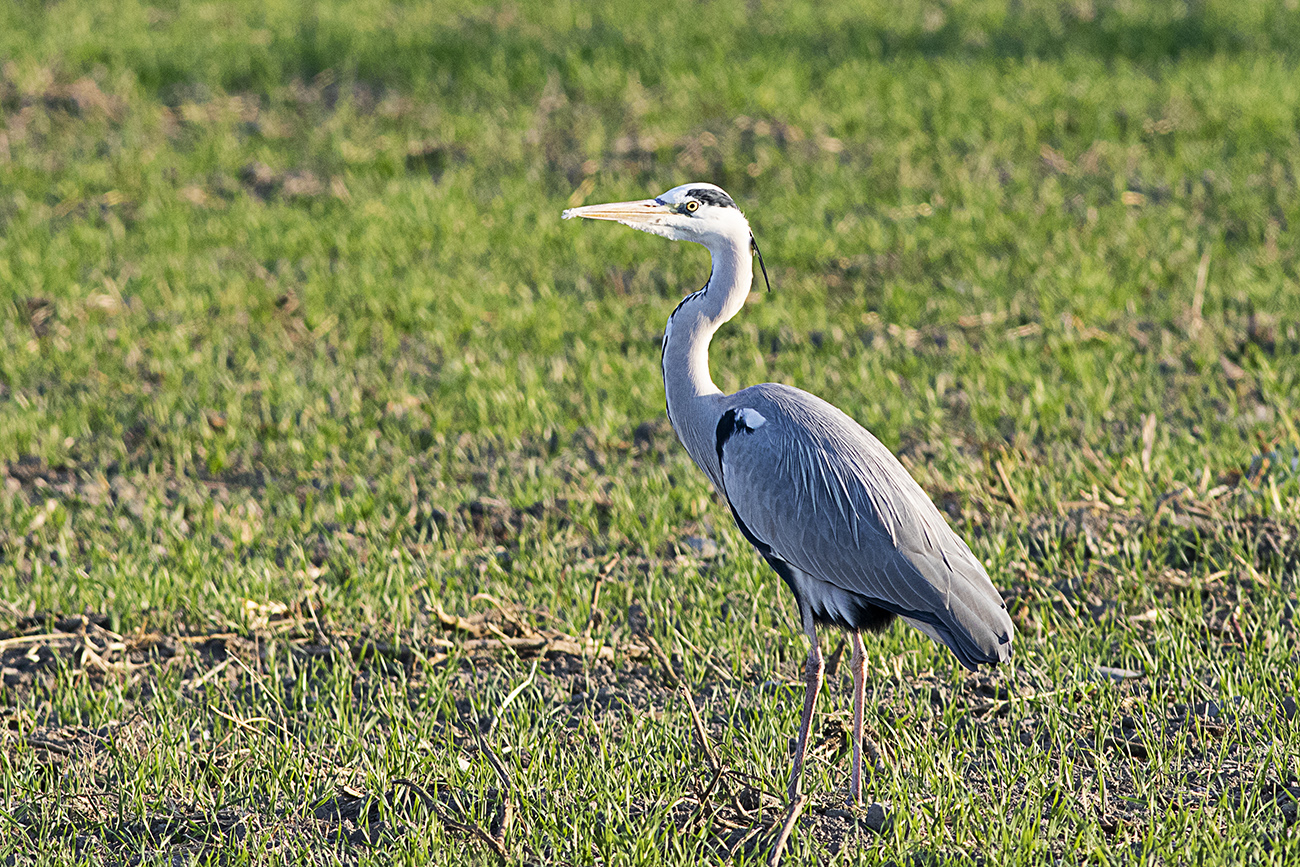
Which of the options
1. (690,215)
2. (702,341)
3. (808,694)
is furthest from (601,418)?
(808,694)

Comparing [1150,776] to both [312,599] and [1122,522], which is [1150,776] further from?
[312,599]

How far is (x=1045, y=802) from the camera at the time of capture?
3561 millimetres

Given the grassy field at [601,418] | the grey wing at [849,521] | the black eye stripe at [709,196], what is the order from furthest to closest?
1. the black eye stripe at [709,196]
2. the grassy field at [601,418]
3. the grey wing at [849,521]

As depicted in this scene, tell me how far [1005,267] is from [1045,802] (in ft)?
15.9

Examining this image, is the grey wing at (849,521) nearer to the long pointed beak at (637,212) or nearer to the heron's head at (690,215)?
the heron's head at (690,215)

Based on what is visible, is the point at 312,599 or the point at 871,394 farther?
the point at 871,394

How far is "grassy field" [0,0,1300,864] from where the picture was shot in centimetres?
367

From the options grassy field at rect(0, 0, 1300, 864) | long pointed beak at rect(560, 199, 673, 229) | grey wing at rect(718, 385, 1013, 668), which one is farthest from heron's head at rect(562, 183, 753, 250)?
grassy field at rect(0, 0, 1300, 864)

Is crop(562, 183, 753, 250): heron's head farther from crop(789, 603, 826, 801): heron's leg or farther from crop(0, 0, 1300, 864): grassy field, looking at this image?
crop(0, 0, 1300, 864): grassy field

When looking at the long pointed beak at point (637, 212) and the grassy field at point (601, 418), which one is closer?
the grassy field at point (601, 418)

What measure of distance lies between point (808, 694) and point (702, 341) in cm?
104

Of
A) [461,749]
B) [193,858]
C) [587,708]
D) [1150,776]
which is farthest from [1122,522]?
[193,858]

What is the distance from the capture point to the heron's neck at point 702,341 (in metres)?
3.84

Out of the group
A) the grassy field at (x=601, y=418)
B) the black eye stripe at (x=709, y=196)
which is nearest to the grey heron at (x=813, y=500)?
the black eye stripe at (x=709, y=196)
